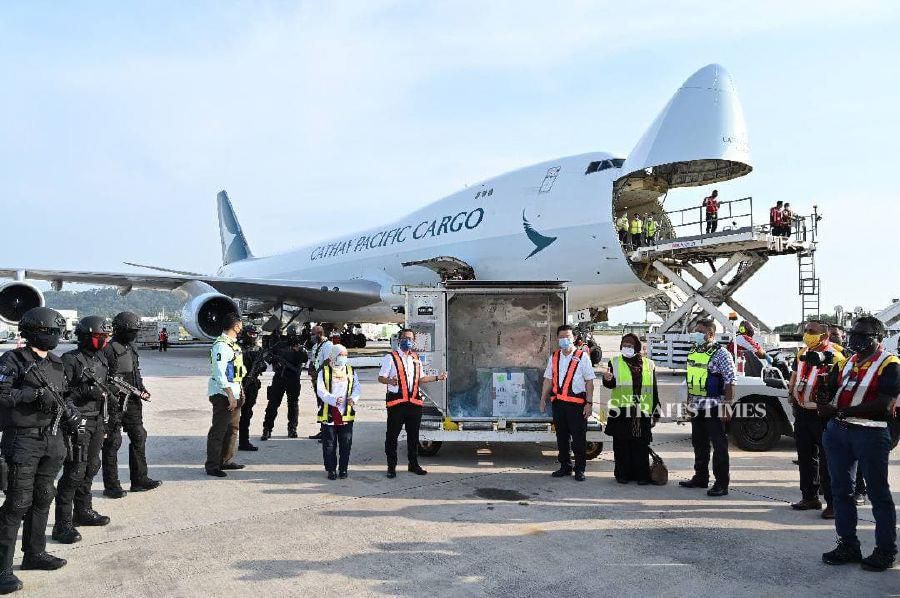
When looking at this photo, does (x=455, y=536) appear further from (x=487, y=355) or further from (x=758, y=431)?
(x=758, y=431)

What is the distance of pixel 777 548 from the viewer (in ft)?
15.4

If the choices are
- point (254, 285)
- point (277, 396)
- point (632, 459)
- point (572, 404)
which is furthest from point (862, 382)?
point (254, 285)

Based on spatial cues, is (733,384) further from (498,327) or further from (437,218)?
(437,218)

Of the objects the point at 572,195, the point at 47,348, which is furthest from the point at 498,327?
the point at 572,195

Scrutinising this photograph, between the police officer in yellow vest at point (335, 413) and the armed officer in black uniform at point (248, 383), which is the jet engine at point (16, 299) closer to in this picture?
the armed officer in black uniform at point (248, 383)

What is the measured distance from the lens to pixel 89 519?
5246 mm

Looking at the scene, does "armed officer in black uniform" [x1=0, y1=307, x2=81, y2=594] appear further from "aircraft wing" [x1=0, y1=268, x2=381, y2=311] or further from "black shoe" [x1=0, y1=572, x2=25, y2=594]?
"aircraft wing" [x1=0, y1=268, x2=381, y2=311]

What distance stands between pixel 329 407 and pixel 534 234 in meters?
10.0

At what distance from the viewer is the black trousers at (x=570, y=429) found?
22.1 ft

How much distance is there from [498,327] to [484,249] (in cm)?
821

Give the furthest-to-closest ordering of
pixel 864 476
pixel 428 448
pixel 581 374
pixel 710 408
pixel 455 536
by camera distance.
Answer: pixel 428 448
pixel 581 374
pixel 710 408
pixel 455 536
pixel 864 476

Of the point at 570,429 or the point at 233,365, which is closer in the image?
the point at 570,429

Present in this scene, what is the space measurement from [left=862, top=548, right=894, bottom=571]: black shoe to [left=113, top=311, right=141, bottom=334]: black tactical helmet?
6322 mm

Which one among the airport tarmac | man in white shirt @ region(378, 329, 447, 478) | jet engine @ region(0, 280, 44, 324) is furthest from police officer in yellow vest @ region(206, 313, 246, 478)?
jet engine @ region(0, 280, 44, 324)
